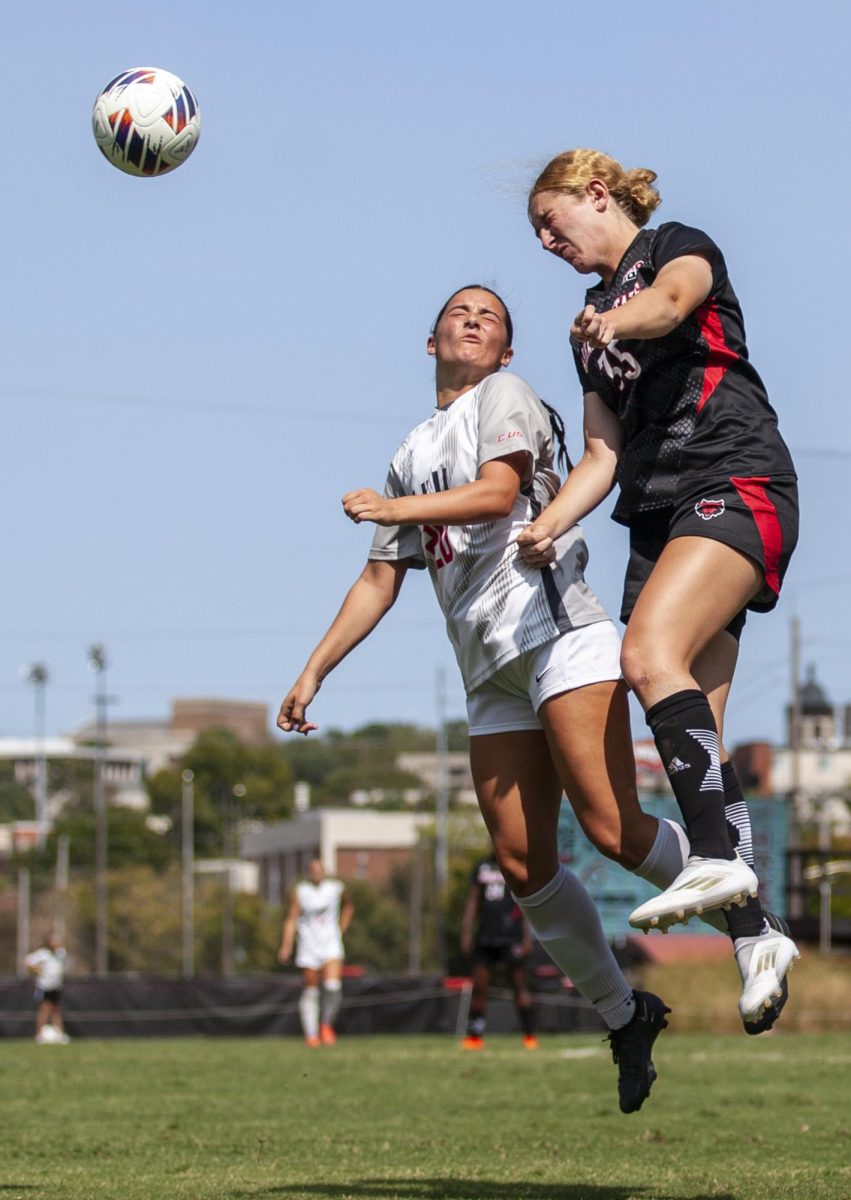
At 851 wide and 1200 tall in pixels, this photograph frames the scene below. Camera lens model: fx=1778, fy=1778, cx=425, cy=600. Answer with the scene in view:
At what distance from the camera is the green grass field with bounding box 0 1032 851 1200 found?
570 cm

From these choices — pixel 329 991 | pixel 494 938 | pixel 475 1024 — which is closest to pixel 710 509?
pixel 475 1024

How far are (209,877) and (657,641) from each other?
9730 centimetres

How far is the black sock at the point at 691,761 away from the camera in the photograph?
16.5 ft

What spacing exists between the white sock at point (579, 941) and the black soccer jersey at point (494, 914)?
11.9 meters

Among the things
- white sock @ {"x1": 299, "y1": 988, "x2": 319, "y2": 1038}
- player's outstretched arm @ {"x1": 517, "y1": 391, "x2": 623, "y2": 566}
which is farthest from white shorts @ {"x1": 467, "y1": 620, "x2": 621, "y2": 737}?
white sock @ {"x1": 299, "y1": 988, "x2": 319, "y2": 1038}

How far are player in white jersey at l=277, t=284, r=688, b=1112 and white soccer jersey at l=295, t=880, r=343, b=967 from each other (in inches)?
534

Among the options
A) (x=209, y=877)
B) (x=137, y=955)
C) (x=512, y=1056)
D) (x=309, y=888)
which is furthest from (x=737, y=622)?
(x=209, y=877)

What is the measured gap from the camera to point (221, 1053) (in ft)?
52.4

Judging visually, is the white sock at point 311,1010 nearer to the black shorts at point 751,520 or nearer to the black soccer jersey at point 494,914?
the black soccer jersey at point 494,914

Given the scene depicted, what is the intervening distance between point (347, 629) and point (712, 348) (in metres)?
1.58

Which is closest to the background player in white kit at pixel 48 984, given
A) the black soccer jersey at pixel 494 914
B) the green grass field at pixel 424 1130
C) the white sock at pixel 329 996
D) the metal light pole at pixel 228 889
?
the white sock at pixel 329 996

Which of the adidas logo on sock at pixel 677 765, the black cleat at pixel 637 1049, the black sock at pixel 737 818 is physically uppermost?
the adidas logo on sock at pixel 677 765

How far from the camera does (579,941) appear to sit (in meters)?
5.88

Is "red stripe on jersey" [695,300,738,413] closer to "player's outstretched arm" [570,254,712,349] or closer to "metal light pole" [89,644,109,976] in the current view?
"player's outstretched arm" [570,254,712,349]
